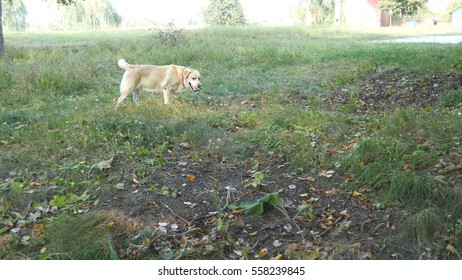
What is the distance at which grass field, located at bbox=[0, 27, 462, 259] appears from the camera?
3.77m

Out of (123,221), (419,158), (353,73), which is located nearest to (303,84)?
(353,73)

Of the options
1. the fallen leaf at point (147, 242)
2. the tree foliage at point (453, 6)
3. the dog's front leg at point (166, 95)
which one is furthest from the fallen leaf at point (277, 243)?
the tree foliage at point (453, 6)

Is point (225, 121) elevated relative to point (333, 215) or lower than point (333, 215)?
elevated

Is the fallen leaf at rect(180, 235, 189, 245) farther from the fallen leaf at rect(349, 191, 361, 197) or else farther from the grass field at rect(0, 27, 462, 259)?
the fallen leaf at rect(349, 191, 361, 197)

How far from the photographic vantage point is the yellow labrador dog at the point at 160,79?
8.72 metres

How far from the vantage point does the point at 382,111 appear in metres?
7.66

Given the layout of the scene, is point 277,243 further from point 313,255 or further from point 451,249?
point 451,249

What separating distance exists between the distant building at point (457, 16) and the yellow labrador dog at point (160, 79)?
6.99 metres

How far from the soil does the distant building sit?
8.37m

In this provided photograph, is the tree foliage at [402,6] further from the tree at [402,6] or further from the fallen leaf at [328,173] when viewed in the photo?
the fallen leaf at [328,173]

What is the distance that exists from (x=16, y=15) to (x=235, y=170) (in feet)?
44.7

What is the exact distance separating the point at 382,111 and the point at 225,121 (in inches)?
108
